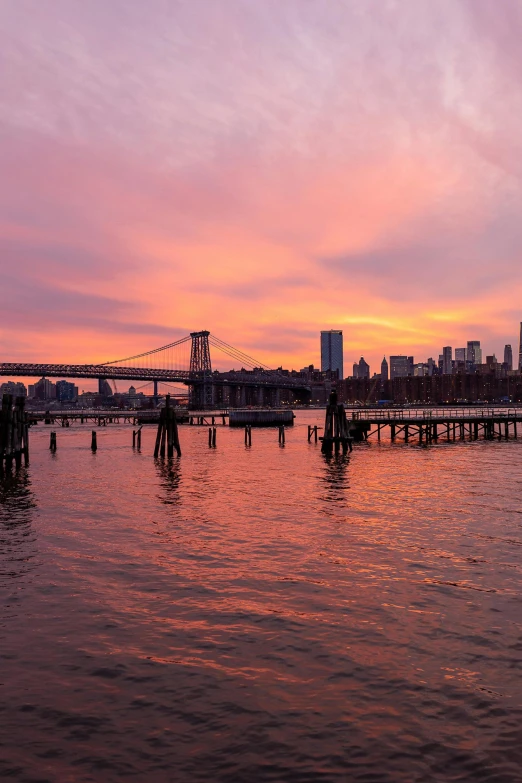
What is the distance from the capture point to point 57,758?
8.97 meters

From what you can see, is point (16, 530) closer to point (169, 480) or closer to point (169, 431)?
point (169, 480)

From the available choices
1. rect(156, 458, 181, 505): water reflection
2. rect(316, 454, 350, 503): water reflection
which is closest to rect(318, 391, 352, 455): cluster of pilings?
rect(316, 454, 350, 503): water reflection

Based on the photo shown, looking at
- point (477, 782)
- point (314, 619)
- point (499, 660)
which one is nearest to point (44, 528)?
point (314, 619)

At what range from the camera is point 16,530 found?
83.1ft

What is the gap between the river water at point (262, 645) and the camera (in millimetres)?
9031

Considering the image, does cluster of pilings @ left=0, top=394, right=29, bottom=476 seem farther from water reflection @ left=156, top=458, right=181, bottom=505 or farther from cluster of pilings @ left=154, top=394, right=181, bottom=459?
cluster of pilings @ left=154, top=394, right=181, bottom=459

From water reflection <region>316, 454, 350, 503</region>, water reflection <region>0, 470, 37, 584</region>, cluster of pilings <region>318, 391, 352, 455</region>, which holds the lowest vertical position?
water reflection <region>316, 454, 350, 503</region>

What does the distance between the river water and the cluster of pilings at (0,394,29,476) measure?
20420 millimetres

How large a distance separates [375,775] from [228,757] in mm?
2154

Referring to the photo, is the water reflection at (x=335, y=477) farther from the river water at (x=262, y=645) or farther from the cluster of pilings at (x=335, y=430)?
the river water at (x=262, y=645)

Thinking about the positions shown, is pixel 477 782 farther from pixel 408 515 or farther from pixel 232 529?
pixel 408 515

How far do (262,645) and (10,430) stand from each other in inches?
1607

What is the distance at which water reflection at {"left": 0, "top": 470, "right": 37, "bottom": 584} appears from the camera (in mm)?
19562

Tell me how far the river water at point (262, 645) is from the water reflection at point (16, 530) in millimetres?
134
